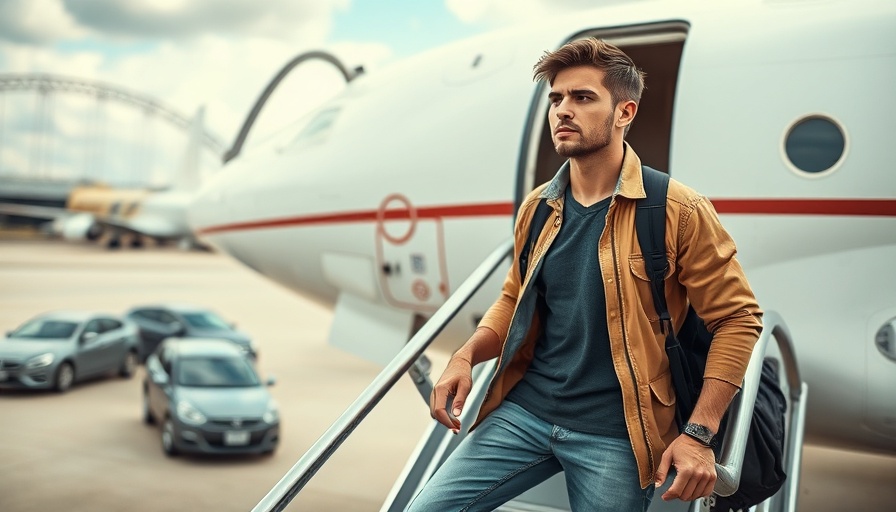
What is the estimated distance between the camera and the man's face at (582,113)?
239cm

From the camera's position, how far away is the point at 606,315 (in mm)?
2381

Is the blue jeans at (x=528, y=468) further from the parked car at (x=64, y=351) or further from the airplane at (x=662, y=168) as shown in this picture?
the parked car at (x=64, y=351)

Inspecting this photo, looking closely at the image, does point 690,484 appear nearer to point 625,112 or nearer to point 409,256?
point 625,112

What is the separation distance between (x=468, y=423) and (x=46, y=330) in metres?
12.3

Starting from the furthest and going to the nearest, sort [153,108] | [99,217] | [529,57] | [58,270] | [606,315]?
1. [153,108]
2. [99,217]
3. [58,270]
4. [529,57]
5. [606,315]

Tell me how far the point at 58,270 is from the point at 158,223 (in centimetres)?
1616

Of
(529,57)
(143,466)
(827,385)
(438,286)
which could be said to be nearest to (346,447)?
(143,466)

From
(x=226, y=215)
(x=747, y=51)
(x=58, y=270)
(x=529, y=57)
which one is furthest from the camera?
(x=58, y=270)

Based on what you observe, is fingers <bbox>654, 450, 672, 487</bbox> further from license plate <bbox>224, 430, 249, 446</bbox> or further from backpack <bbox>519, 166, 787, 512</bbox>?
license plate <bbox>224, 430, 249, 446</bbox>

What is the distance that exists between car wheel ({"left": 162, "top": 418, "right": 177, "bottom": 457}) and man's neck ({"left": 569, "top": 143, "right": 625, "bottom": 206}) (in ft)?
28.9

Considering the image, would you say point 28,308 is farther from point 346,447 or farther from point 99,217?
point 99,217

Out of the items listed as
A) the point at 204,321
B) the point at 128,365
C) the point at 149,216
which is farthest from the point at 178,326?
the point at 149,216

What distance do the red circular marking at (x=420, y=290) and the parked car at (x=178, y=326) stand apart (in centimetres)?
1085

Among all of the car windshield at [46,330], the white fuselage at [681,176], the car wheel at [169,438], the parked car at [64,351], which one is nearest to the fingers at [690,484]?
the white fuselage at [681,176]
